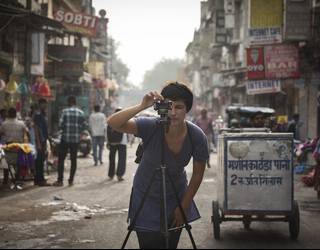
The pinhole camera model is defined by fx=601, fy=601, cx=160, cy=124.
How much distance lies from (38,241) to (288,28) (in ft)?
51.2

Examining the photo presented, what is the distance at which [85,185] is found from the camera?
43.5ft

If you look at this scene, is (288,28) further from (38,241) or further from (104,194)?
(38,241)

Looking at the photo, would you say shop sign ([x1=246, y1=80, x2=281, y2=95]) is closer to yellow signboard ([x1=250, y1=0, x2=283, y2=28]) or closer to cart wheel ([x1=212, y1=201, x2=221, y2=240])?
yellow signboard ([x1=250, y1=0, x2=283, y2=28])

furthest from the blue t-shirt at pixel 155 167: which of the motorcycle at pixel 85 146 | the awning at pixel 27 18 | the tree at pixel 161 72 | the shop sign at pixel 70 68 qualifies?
the tree at pixel 161 72

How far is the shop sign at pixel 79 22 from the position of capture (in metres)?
27.3

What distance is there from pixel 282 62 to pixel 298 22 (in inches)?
76.6

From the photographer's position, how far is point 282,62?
22.3 m

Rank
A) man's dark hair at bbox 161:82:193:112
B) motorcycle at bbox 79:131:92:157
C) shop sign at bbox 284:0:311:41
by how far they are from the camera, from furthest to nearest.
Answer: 1. motorcycle at bbox 79:131:92:157
2. shop sign at bbox 284:0:311:41
3. man's dark hair at bbox 161:82:193:112

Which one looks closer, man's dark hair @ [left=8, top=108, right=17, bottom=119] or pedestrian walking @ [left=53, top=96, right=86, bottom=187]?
man's dark hair @ [left=8, top=108, right=17, bottom=119]

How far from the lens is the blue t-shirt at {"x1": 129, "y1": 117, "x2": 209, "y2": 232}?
4.10 metres

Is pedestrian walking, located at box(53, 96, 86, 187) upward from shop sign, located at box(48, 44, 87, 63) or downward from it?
downward

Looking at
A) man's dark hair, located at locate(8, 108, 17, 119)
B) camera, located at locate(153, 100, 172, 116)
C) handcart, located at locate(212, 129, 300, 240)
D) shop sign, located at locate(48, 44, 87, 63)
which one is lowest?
handcart, located at locate(212, 129, 300, 240)

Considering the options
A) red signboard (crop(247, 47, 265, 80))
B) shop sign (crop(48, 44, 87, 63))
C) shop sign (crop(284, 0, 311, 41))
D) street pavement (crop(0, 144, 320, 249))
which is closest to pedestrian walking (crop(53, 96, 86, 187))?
street pavement (crop(0, 144, 320, 249))

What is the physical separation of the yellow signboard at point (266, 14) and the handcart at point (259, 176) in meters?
15.6
